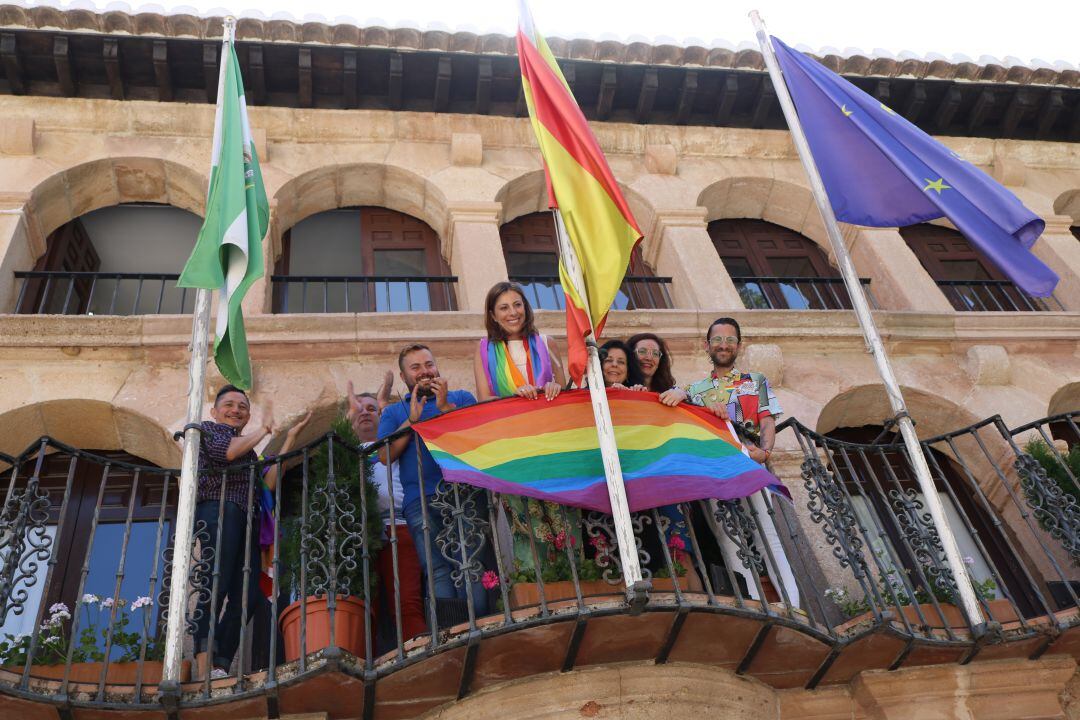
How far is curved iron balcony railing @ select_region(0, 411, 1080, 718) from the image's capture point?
511 cm

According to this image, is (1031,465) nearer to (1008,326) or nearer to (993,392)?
(993,392)

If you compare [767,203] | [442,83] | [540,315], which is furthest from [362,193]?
[767,203]

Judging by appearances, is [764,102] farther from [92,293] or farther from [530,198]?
[92,293]

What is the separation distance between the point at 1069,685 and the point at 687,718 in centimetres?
253

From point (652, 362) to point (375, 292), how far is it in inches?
137

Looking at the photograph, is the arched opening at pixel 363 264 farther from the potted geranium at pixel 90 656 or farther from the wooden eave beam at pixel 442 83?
the potted geranium at pixel 90 656

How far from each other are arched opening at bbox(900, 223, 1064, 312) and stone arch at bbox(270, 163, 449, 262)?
16.7 feet

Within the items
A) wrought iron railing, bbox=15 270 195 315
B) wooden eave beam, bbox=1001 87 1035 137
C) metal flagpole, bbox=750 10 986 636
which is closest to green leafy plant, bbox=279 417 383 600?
wrought iron railing, bbox=15 270 195 315

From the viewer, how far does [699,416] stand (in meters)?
6.33

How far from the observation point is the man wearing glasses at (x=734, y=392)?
6.82m

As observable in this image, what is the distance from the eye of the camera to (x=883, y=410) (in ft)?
29.4

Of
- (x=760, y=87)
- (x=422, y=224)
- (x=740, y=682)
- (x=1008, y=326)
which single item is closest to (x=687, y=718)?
(x=740, y=682)

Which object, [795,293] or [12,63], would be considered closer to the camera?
[12,63]

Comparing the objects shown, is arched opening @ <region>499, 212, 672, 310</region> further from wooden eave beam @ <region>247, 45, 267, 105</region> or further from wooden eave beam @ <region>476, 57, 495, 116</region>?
wooden eave beam @ <region>247, 45, 267, 105</region>
